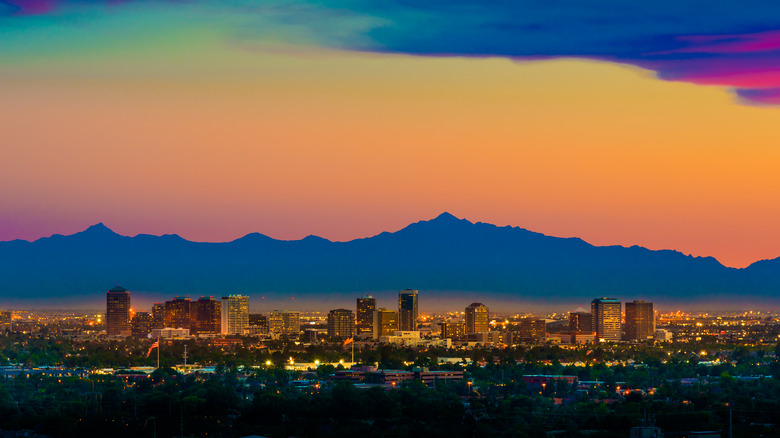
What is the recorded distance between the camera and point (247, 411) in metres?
55.8

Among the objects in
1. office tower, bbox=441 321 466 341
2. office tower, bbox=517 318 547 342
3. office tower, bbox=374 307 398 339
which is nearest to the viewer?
Answer: office tower, bbox=517 318 547 342

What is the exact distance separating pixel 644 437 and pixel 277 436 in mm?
12742

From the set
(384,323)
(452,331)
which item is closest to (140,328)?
(384,323)

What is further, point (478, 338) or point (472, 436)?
point (478, 338)

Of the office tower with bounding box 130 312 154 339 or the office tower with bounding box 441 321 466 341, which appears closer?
the office tower with bounding box 441 321 466 341

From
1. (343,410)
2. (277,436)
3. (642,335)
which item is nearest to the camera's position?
(277,436)

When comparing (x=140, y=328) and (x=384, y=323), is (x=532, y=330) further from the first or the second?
(x=140, y=328)

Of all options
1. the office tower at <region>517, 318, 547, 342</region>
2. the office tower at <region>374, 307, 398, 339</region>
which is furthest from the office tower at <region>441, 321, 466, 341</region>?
the office tower at <region>517, 318, 547, 342</region>

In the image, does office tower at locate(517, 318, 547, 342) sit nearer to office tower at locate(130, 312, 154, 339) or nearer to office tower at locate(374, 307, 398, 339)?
office tower at locate(374, 307, 398, 339)

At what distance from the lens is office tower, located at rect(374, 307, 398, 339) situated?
7648 inches

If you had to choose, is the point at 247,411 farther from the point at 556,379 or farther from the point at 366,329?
the point at 366,329

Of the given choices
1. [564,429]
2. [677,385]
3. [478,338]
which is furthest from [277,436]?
[478,338]

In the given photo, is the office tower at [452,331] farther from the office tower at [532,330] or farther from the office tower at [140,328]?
the office tower at [140,328]

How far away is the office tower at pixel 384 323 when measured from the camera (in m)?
194
